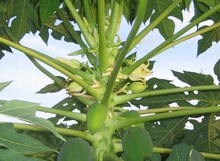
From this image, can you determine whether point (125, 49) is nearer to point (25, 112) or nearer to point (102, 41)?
point (102, 41)

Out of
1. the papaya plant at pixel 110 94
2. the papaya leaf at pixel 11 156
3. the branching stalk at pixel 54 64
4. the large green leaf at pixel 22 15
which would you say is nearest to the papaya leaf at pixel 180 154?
the papaya plant at pixel 110 94

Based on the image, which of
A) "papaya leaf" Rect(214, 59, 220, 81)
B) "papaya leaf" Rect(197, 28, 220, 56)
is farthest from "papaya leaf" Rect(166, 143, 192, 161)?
"papaya leaf" Rect(197, 28, 220, 56)

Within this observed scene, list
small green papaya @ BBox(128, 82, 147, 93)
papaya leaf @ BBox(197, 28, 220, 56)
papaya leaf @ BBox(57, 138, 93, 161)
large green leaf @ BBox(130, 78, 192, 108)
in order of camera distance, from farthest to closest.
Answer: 1. papaya leaf @ BBox(197, 28, 220, 56)
2. large green leaf @ BBox(130, 78, 192, 108)
3. small green papaya @ BBox(128, 82, 147, 93)
4. papaya leaf @ BBox(57, 138, 93, 161)

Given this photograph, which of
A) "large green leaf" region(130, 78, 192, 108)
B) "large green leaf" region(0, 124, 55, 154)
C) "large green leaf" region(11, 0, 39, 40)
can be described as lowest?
"large green leaf" region(0, 124, 55, 154)

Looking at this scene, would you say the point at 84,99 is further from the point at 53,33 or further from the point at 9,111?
the point at 53,33

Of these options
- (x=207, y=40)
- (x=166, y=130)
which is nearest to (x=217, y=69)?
(x=207, y=40)

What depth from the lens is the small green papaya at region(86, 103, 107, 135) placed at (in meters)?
1.55

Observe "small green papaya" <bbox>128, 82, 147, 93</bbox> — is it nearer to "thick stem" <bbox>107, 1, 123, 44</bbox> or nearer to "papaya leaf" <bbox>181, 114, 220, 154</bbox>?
"thick stem" <bbox>107, 1, 123, 44</bbox>

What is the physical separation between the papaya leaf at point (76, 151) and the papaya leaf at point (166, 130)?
0.75m

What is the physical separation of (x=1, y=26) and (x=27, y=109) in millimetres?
1460

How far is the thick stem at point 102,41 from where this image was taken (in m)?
1.69

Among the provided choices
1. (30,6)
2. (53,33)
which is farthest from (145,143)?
(53,33)

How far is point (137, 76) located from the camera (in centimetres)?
180

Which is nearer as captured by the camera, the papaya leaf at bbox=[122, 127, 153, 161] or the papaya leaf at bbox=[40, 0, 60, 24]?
the papaya leaf at bbox=[122, 127, 153, 161]
